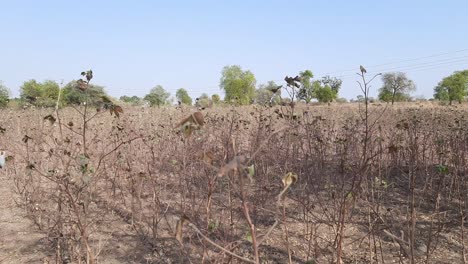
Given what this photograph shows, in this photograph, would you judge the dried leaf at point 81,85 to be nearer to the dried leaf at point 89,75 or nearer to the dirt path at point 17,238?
the dried leaf at point 89,75

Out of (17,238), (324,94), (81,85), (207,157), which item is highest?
(324,94)

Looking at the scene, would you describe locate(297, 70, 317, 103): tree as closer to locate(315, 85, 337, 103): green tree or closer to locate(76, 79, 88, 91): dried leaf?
locate(76, 79, 88, 91): dried leaf

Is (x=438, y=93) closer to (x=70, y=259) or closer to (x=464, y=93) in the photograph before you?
(x=464, y=93)

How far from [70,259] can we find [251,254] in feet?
4.92

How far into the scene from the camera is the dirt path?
121 inches

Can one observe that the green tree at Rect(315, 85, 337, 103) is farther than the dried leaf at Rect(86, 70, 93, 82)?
Yes

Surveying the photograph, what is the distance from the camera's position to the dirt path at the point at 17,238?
3.07m

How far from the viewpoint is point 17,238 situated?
3443 millimetres

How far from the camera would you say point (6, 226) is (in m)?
3.74

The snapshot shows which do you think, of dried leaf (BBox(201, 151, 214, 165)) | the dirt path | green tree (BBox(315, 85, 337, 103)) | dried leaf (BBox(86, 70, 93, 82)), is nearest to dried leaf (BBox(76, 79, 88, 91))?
dried leaf (BBox(86, 70, 93, 82))

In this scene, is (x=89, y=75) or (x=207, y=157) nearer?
(x=207, y=157)

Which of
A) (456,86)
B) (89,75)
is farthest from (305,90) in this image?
(456,86)

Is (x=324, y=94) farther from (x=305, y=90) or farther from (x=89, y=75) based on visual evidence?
(x=89, y=75)

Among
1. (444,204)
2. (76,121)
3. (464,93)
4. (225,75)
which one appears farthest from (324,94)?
(444,204)
